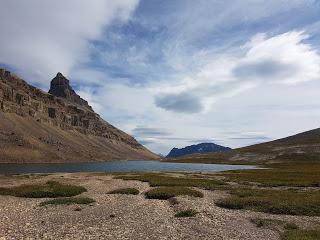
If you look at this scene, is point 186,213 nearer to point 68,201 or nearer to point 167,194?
point 167,194

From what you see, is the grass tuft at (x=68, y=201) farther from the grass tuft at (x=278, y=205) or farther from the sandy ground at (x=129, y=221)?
the grass tuft at (x=278, y=205)

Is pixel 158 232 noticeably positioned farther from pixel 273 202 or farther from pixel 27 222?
pixel 273 202

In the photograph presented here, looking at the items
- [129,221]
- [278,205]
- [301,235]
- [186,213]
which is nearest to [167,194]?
[186,213]

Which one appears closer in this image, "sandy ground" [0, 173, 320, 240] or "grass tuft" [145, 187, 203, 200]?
"sandy ground" [0, 173, 320, 240]

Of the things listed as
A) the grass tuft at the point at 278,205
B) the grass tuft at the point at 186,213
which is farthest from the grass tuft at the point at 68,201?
the grass tuft at the point at 278,205

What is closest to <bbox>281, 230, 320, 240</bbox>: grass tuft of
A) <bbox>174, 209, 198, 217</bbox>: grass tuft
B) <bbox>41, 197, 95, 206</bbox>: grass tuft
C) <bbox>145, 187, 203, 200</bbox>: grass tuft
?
<bbox>174, 209, 198, 217</bbox>: grass tuft

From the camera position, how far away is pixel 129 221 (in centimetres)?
3475

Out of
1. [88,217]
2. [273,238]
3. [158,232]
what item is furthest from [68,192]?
[273,238]

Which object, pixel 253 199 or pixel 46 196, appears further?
pixel 46 196

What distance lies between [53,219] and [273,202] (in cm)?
2438

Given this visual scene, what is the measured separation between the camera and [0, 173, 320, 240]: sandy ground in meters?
29.7

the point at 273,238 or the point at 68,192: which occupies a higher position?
the point at 68,192

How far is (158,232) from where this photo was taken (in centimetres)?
3064

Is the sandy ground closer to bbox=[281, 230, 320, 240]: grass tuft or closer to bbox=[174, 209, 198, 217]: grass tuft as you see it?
bbox=[174, 209, 198, 217]: grass tuft
